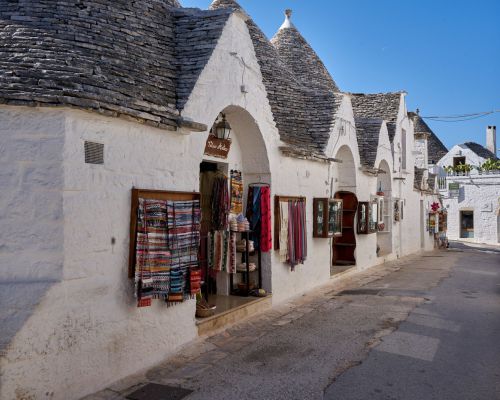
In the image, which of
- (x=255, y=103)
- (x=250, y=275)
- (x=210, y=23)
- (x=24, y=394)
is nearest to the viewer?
(x=24, y=394)

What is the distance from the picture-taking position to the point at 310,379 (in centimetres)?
555

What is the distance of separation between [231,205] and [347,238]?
278 inches

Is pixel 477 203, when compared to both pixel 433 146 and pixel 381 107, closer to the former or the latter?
pixel 433 146

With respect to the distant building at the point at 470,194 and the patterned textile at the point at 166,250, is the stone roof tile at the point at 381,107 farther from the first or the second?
the distant building at the point at 470,194

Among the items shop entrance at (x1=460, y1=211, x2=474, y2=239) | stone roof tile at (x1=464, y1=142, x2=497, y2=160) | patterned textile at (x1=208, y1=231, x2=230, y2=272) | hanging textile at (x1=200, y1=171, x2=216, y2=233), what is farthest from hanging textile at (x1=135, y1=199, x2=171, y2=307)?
stone roof tile at (x1=464, y1=142, x2=497, y2=160)

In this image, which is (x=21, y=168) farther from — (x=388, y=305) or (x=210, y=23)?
(x=388, y=305)

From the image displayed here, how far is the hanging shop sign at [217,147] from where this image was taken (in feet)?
27.1

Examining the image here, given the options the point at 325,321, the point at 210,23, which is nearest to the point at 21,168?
the point at 210,23

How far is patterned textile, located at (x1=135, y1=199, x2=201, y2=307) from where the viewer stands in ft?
19.1

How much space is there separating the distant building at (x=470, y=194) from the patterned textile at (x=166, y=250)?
31796 mm

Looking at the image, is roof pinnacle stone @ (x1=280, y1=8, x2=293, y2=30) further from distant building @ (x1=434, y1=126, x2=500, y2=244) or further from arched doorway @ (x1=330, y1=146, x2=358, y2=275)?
distant building @ (x1=434, y1=126, x2=500, y2=244)

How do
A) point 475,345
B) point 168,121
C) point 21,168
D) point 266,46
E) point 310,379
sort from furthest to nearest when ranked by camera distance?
point 266,46
point 475,345
point 168,121
point 310,379
point 21,168

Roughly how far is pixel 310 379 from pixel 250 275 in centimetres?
415

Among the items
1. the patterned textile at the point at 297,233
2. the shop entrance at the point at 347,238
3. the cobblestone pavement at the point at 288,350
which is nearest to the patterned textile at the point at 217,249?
the cobblestone pavement at the point at 288,350
